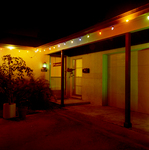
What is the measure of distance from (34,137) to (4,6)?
313 inches

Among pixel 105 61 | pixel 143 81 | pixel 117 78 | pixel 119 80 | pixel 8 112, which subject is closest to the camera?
pixel 8 112

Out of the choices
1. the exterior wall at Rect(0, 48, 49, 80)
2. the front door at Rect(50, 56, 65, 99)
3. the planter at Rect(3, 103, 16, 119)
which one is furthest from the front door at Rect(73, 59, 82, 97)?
the planter at Rect(3, 103, 16, 119)

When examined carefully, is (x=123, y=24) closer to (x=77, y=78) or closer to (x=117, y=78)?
(x=117, y=78)

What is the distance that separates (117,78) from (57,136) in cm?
449

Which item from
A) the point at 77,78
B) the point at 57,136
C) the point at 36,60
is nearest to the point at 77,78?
the point at 77,78

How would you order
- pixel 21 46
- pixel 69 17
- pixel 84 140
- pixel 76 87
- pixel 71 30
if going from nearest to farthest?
pixel 84 140
pixel 71 30
pixel 69 17
pixel 21 46
pixel 76 87

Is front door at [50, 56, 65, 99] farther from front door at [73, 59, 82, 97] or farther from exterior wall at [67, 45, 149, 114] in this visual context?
exterior wall at [67, 45, 149, 114]

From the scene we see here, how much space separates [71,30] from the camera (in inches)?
270

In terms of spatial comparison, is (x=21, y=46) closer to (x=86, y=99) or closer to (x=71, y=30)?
(x=71, y=30)

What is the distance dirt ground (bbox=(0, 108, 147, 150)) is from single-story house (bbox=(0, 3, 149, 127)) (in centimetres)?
109

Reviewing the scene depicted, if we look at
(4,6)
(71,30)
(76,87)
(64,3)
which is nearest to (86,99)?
(76,87)

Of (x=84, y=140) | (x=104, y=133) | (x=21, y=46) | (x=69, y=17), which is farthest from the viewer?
(x=21, y=46)

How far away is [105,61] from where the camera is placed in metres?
8.27

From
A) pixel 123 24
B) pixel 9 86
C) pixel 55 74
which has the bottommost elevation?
pixel 9 86
